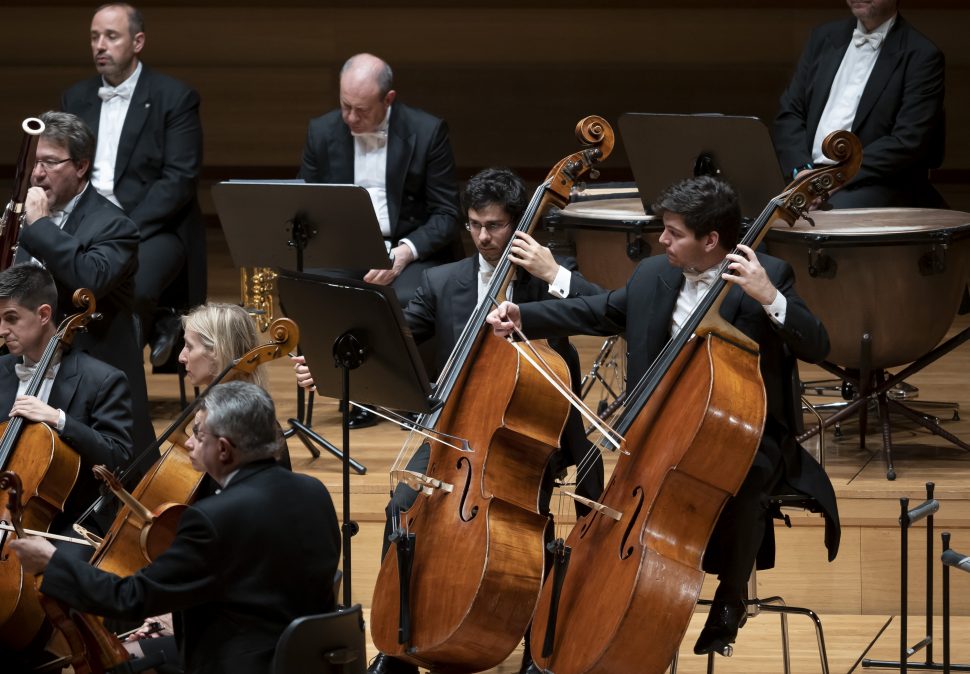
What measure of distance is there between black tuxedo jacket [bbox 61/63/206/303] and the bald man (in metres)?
0.38

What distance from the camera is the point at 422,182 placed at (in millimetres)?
4605

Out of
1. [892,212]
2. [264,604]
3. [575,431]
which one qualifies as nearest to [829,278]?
[892,212]

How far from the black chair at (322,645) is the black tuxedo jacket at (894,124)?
7.89 feet

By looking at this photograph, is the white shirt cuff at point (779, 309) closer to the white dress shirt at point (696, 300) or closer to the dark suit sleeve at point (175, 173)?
the white dress shirt at point (696, 300)

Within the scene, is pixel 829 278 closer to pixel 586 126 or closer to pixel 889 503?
pixel 889 503

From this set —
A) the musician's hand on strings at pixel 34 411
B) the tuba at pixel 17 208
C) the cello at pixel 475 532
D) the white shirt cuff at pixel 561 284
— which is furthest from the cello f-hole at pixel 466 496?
the tuba at pixel 17 208

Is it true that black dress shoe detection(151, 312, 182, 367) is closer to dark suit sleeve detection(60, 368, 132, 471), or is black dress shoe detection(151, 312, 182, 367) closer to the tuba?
the tuba

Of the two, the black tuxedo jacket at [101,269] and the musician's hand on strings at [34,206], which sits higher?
the musician's hand on strings at [34,206]

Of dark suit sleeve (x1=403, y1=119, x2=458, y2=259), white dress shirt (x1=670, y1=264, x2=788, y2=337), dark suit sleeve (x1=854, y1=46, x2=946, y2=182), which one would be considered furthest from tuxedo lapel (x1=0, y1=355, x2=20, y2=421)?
dark suit sleeve (x1=854, y1=46, x2=946, y2=182)

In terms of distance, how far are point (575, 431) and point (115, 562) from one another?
1093mm

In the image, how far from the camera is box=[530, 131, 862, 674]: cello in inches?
108

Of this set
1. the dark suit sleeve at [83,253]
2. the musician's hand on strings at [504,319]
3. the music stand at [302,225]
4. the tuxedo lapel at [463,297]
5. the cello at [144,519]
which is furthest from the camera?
the music stand at [302,225]

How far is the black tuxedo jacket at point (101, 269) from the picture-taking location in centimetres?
379

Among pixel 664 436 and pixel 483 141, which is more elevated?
pixel 483 141
